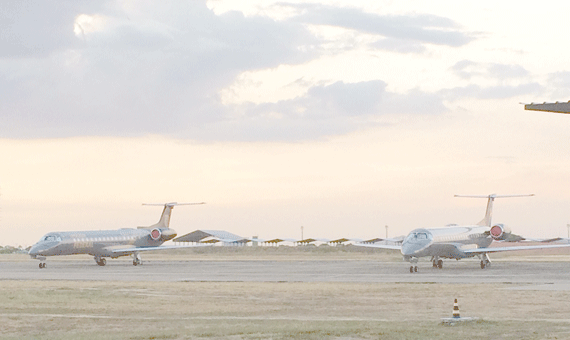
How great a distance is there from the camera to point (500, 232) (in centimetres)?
8144

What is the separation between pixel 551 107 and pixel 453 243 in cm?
4505

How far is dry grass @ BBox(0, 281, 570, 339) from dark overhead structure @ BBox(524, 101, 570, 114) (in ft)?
24.6

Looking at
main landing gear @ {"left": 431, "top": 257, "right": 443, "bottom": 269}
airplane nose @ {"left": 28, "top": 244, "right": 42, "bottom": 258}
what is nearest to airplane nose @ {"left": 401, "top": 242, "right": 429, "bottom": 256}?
main landing gear @ {"left": 431, "top": 257, "right": 443, "bottom": 269}

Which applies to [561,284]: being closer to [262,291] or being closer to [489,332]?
[262,291]

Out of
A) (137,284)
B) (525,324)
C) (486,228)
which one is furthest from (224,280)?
(486,228)

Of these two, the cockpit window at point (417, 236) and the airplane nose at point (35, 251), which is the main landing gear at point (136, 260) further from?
the cockpit window at point (417, 236)

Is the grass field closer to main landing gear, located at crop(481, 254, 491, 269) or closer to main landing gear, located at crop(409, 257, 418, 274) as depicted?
main landing gear, located at crop(409, 257, 418, 274)

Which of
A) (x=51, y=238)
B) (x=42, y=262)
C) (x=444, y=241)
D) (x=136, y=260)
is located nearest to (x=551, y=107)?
(x=444, y=241)

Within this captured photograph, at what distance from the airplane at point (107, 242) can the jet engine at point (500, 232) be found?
3409 centimetres

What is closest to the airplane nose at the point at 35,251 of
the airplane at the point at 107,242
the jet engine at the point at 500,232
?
the airplane at the point at 107,242

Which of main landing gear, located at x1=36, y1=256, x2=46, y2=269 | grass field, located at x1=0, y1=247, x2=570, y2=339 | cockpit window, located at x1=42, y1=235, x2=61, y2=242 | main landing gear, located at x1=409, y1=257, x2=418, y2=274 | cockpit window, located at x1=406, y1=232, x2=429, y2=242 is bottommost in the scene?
grass field, located at x1=0, y1=247, x2=570, y2=339

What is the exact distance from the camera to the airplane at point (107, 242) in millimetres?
82188

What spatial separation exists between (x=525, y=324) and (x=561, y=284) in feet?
71.1

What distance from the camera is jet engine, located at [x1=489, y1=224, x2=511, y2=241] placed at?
81.4m
